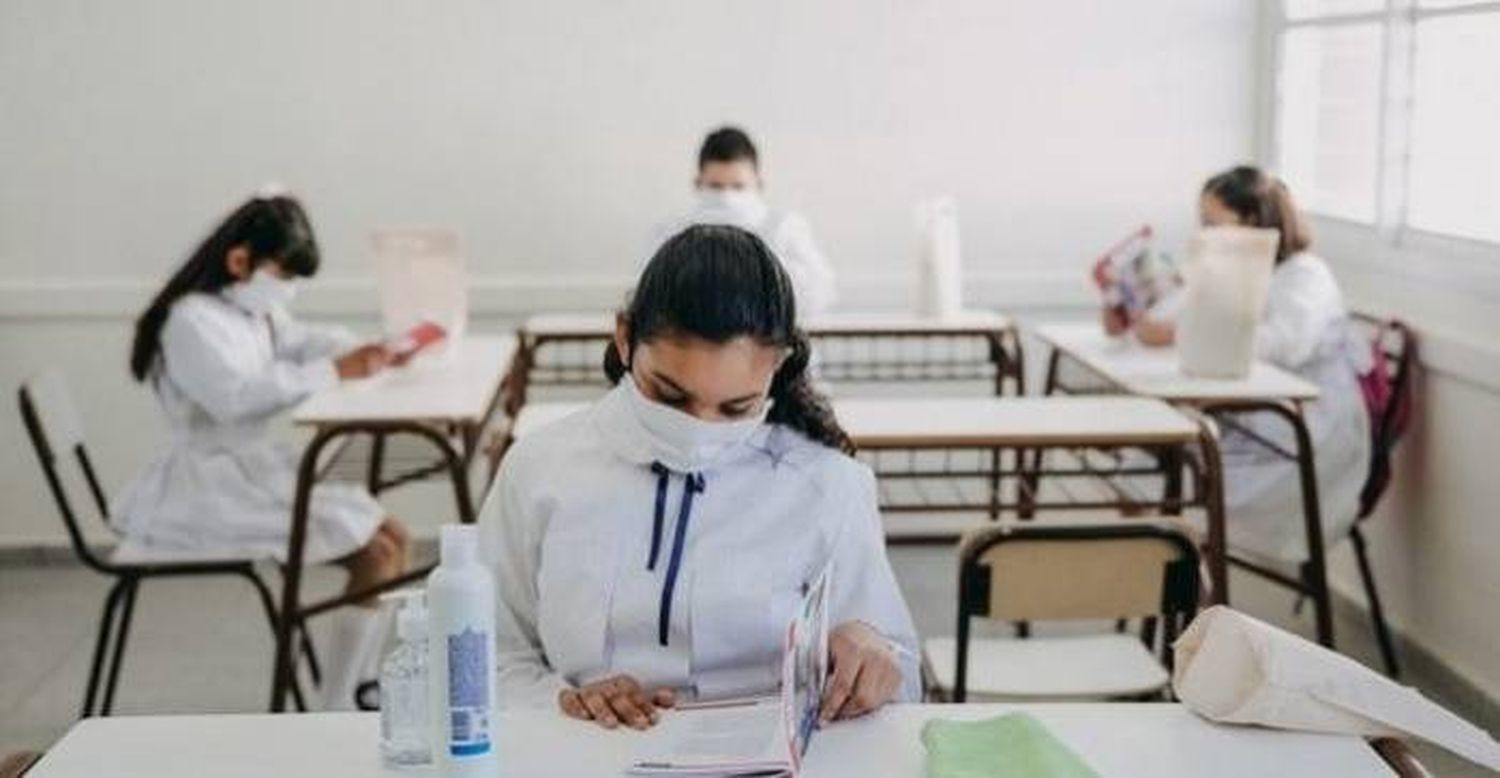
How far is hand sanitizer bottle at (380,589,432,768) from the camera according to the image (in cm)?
145

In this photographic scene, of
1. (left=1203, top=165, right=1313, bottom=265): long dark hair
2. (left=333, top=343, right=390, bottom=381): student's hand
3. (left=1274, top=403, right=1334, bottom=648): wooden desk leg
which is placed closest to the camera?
(left=1274, top=403, right=1334, bottom=648): wooden desk leg

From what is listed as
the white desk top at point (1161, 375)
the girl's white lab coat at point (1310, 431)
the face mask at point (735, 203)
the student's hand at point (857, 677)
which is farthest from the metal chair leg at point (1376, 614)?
the student's hand at point (857, 677)

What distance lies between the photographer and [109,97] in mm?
4555

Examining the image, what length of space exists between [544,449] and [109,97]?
10.7ft

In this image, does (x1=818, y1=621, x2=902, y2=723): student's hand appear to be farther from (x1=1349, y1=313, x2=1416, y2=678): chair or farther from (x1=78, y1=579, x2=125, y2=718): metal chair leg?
(x1=1349, y1=313, x2=1416, y2=678): chair

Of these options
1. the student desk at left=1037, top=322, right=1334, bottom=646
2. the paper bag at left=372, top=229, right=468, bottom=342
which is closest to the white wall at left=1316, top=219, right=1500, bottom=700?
the student desk at left=1037, top=322, right=1334, bottom=646

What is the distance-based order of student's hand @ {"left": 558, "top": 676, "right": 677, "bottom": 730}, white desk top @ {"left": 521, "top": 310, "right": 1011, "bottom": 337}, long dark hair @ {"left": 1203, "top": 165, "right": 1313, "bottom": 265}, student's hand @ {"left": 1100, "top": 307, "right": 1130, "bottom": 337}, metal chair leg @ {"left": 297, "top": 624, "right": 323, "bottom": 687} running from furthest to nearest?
1. white desk top @ {"left": 521, "top": 310, "right": 1011, "bottom": 337}
2. student's hand @ {"left": 1100, "top": 307, "right": 1130, "bottom": 337}
3. long dark hair @ {"left": 1203, "top": 165, "right": 1313, "bottom": 265}
4. metal chair leg @ {"left": 297, "top": 624, "right": 323, "bottom": 687}
5. student's hand @ {"left": 558, "top": 676, "right": 677, "bottom": 730}

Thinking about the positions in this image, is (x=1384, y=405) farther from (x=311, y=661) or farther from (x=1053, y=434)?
(x=311, y=661)

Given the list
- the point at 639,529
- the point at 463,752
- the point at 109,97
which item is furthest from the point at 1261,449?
the point at 109,97

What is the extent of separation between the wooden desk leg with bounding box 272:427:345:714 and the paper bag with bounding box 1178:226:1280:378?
1.72 m

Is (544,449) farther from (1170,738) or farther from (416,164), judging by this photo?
(416,164)

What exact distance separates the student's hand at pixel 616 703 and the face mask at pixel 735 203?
8.76 feet

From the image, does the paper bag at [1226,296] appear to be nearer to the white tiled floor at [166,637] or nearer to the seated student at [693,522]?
the white tiled floor at [166,637]

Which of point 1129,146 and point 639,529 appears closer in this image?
point 639,529
